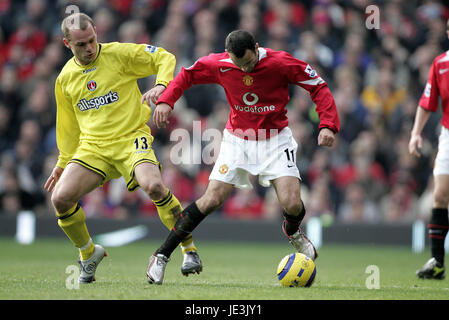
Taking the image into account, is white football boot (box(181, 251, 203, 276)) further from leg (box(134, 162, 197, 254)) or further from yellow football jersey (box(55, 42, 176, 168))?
yellow football jersey (box(55, 42, 176, 168))

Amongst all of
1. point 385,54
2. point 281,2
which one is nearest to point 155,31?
point 281,2

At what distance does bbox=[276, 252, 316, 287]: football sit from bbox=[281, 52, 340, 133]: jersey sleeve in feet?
3.89

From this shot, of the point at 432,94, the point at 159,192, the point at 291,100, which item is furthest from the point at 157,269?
the point at 291,100

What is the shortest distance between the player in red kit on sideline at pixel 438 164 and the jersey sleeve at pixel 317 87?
4.55 feet

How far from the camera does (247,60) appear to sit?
6.20 meters

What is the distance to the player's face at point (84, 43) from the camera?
637 centimetres

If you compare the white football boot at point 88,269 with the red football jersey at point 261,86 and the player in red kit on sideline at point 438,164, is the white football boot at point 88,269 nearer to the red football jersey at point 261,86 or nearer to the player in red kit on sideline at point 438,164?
the red football jersey at point 261,86

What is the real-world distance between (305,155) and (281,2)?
146 inches

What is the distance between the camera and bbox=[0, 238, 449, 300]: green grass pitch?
542 cm

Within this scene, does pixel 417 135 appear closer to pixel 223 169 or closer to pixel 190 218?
pixel 223 169

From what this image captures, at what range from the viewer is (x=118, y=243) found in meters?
12.2

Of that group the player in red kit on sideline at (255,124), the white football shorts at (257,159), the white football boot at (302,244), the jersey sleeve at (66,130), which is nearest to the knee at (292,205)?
the player in red kit on sideline at (255,124)

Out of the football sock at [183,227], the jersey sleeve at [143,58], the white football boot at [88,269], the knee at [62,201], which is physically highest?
the jersey sleeve at [143,58]

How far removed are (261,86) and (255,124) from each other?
0.36 metres
